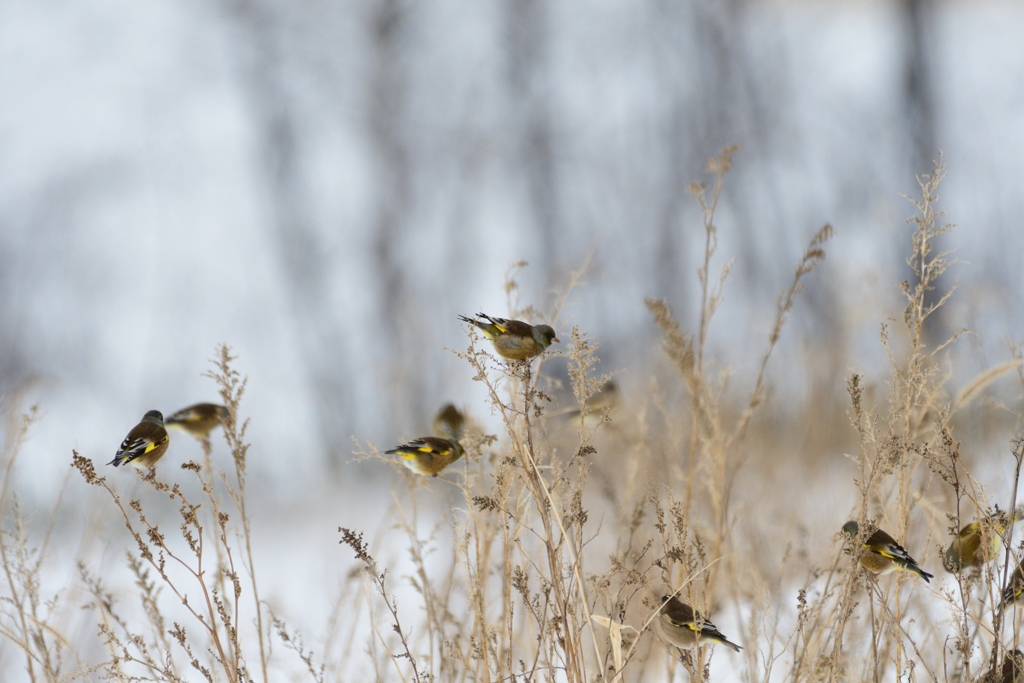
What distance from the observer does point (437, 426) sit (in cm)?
221

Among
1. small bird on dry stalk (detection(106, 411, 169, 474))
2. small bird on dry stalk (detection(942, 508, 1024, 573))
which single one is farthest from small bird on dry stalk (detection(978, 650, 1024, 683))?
small bird on dry stalk (detection(106, 411, 169, 474))

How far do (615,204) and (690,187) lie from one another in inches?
187

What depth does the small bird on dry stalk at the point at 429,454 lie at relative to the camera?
1.50 metres

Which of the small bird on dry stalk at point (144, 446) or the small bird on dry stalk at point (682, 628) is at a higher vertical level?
the small bird on dry stalk at point (144, 446)

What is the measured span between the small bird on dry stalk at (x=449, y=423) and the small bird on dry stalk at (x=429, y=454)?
0.53 metres

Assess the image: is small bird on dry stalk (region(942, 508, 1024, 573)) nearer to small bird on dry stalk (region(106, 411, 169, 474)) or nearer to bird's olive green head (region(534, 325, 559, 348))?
bird's olive green head (region(534, 325, 559, 348))

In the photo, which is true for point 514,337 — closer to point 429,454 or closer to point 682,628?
point 429,454

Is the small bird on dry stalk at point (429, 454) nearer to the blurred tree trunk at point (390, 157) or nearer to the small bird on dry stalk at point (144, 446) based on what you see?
the small bird on dry stalk at point (144, 446)

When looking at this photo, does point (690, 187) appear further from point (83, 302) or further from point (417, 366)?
point (83, 302)

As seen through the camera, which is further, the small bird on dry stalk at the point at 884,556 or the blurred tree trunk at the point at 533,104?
the blurred tree trunk at the point at 533,104

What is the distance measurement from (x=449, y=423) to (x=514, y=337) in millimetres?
798

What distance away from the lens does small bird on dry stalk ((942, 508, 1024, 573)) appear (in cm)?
118

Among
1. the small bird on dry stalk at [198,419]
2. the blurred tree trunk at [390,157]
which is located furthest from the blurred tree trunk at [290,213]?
the small bird on dry stalk at [198,419]

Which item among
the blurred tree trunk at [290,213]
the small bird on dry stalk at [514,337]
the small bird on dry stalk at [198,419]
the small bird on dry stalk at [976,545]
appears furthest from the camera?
the blurred tree trunk at [290,213]
